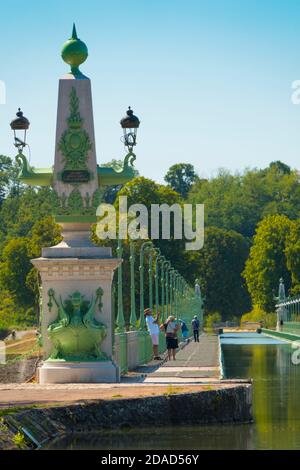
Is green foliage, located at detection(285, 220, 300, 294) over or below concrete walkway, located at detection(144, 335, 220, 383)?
over

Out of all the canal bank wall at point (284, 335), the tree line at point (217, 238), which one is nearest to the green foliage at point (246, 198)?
the tree line at point (217, 238)

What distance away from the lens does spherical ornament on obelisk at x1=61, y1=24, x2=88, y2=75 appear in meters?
32.2

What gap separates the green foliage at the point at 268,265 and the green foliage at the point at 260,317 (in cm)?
91

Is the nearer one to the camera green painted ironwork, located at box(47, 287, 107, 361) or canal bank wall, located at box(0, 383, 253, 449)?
canal bank wall, located at box(0, 383, 253, 449)

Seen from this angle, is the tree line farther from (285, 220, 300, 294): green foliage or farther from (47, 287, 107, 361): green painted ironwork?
(47, 287, 107, 361): green painted ironwork

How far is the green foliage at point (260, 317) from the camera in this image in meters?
135

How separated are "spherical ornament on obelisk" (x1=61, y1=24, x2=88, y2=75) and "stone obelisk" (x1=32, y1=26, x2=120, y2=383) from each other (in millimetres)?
22

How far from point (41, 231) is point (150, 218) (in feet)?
30.0

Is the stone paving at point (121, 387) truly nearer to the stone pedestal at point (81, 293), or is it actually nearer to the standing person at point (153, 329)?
the stone pedestal at point (81, 293)

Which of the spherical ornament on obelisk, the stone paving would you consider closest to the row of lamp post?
the stone paving

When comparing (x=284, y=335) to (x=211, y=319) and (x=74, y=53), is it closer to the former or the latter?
(x=211, y=319)

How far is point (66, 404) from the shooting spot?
2397cm
